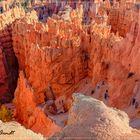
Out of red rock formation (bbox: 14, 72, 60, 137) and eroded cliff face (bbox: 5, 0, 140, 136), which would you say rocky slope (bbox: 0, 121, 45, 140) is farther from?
eroded cliff face (bbox: 5, 0, 140, 136)

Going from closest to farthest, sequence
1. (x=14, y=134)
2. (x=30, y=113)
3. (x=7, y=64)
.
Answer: (x=14, y=134)
(x=30, y=113)
(x=7, y=64)

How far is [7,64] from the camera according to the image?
46188mm

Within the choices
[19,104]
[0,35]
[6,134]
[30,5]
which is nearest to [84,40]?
[19,104]

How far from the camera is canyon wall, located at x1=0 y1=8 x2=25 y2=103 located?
44.3 metres

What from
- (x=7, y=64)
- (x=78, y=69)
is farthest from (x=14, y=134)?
(x=7, y=64)

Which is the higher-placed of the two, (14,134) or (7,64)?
(14,134)

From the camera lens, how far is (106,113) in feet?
43.1

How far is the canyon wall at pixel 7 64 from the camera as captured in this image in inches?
1746

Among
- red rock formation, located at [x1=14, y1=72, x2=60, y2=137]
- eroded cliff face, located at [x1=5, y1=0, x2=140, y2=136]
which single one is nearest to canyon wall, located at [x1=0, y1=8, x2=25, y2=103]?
eroded cliff face, located at [x1=5, y1=0, x2=140, y2=136]

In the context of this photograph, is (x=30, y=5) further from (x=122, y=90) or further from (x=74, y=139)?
(x=74, y=139)

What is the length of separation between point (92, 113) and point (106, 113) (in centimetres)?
43

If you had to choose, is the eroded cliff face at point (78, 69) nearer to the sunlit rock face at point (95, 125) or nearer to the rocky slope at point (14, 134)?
the rocky slope at point (14, 134)

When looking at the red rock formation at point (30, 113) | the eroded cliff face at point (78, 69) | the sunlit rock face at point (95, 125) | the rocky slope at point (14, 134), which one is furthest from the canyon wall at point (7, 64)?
the sunlit rock face at point (95, 125)

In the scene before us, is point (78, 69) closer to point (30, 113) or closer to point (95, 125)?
point (30, 113)
